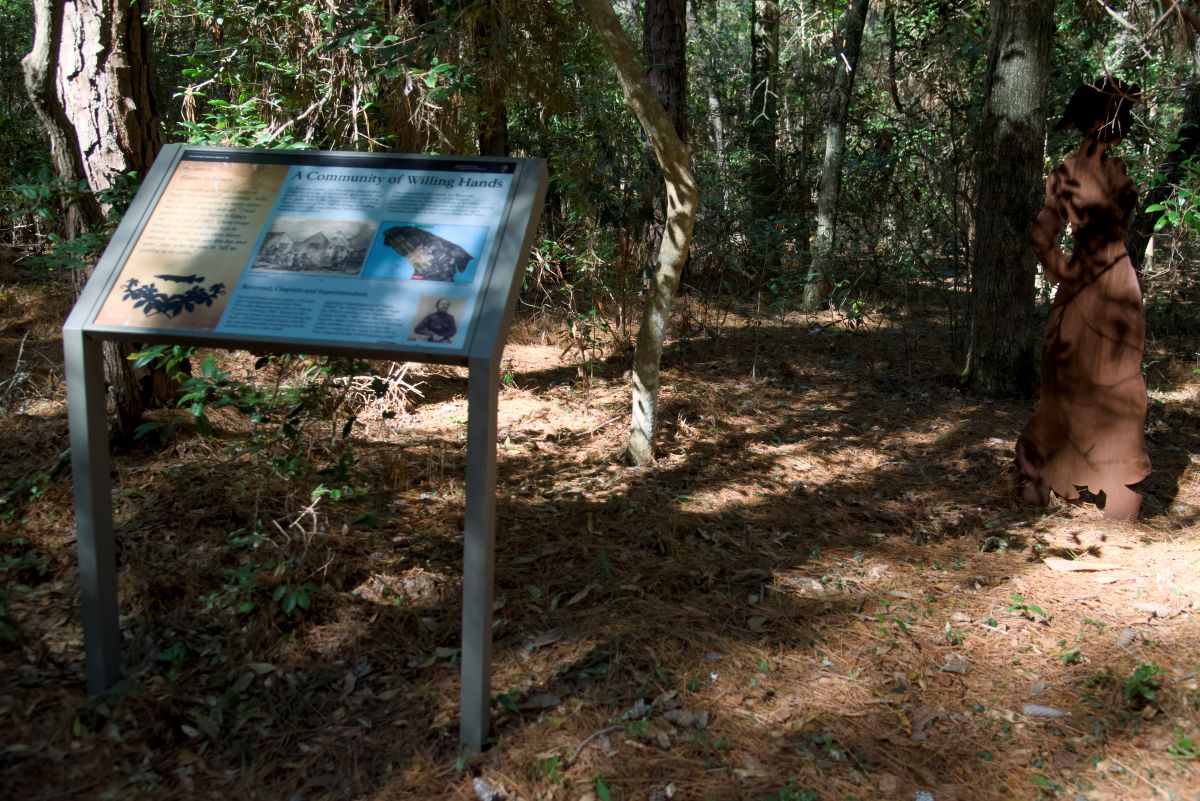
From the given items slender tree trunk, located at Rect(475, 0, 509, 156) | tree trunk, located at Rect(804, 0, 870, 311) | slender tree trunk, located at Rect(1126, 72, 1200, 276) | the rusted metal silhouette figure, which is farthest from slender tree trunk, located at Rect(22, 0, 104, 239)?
slender tree trunk, located at Rect(1126, 72, 1200, 276)

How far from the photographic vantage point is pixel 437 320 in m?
2.68

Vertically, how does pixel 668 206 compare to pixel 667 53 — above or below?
below

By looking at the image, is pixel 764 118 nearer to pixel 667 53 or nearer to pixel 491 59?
pixel 667 53

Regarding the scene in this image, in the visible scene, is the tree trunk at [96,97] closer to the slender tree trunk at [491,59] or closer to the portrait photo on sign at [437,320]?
the slender tree trunk at [491,59]

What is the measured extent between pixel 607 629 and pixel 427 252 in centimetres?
179

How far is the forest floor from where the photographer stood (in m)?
2.97

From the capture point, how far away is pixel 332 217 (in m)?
2.97

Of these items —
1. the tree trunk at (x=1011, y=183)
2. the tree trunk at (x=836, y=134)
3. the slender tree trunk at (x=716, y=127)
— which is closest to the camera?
the tree trunk at (x=1011, y=183)

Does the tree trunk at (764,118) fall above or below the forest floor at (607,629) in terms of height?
above

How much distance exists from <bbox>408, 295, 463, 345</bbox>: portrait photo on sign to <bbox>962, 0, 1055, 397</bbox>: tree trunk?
5.93 m

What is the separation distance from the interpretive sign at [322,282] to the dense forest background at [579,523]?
0.49m

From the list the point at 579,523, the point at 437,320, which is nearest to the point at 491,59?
the point at 579,523

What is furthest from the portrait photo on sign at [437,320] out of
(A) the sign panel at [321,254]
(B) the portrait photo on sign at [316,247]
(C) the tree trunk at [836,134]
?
(C) the tree trunk at [836,134]

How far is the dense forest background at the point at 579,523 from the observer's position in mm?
3064
